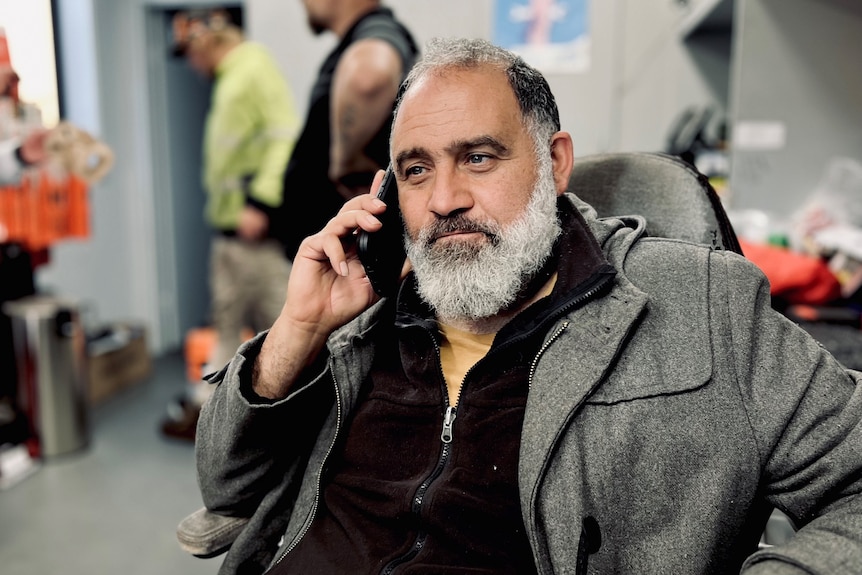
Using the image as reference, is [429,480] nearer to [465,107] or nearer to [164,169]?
[465,107]

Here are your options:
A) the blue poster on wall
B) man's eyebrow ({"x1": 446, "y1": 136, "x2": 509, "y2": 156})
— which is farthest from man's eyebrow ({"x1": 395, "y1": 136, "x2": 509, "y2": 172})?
the blue poster on wall

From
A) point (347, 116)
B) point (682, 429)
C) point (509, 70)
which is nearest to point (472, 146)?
point (509, 70)

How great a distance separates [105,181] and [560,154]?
349cm

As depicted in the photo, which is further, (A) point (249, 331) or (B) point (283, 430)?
(A) point (249, 331)

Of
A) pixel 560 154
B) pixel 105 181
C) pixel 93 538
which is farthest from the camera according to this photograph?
pixel 105 181

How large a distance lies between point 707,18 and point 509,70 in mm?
2385

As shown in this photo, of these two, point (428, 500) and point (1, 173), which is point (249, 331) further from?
point (428, 500)

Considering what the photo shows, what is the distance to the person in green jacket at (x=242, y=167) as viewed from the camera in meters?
2.95

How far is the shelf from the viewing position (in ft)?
9.34

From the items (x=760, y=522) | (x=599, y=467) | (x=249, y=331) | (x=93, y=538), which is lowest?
(x=93, y=538)

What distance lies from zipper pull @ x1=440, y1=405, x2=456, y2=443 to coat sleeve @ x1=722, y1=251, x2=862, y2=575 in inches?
15.6

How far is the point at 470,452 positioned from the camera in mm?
1062

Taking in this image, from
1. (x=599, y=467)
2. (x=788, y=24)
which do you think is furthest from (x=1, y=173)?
(x=788, y=24)

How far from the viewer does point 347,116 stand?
75.5 inches
